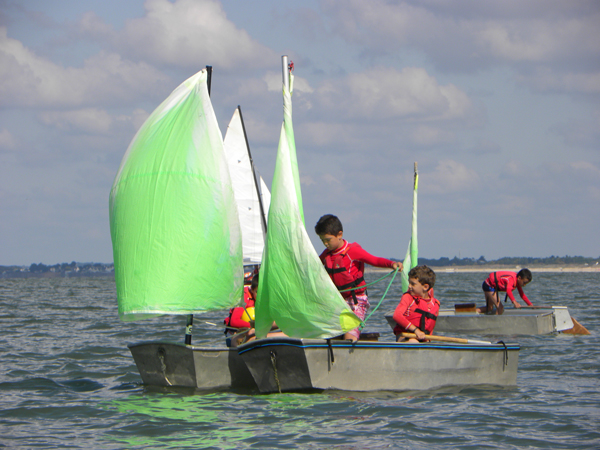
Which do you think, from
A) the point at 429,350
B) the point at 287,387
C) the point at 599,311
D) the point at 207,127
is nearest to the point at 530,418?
the point at 429,350

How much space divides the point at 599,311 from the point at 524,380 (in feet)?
51.7

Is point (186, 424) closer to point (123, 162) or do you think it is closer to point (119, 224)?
point (119, 224)

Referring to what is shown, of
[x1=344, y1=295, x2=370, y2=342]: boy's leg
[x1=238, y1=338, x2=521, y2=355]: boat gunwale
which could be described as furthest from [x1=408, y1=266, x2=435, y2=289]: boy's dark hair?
[x1=238, y1=338, x2=521, y2=355]: boat gunwale

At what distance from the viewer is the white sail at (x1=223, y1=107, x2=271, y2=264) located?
19609 millimetres

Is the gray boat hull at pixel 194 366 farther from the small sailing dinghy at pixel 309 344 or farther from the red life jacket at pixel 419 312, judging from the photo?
the red life jacket at pixel 419 312

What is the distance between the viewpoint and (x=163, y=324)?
23.2 meters

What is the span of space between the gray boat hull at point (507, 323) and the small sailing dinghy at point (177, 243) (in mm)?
8845

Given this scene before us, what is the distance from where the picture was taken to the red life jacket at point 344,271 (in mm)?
9727

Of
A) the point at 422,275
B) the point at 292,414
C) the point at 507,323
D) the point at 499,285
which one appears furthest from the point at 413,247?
the point at 292,414

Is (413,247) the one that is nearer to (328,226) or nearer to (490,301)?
(490,301)

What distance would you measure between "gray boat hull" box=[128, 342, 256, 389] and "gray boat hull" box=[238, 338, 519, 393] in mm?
598

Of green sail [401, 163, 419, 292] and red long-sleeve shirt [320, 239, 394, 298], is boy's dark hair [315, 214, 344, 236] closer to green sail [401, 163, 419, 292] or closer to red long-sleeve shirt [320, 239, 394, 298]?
red long-sleeve shirt [320, 239, 394, 298]

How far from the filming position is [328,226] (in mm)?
9547

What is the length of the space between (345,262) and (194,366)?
8.29 feet
